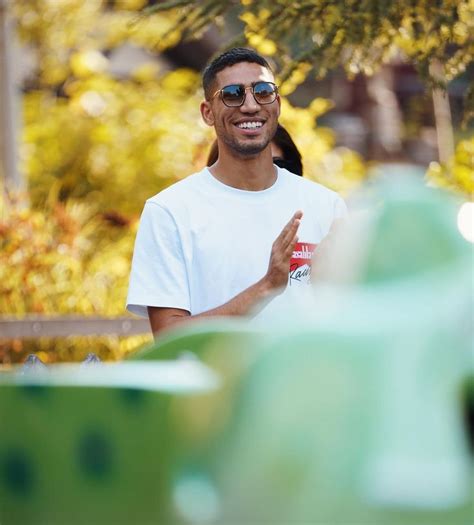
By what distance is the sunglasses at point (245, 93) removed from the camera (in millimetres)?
4094

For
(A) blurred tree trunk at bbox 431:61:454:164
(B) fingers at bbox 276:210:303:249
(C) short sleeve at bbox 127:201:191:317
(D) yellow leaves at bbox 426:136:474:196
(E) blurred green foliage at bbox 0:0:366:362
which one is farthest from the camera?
(A) blurred tree trunk at bbox 431:61:454:164

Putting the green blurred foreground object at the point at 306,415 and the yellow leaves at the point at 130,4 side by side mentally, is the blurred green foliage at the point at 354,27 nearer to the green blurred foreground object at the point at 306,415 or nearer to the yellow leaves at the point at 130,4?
the green blurred foreground object at the point at 306,415

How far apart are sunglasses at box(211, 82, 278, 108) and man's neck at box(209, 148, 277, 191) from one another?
0.54 feet

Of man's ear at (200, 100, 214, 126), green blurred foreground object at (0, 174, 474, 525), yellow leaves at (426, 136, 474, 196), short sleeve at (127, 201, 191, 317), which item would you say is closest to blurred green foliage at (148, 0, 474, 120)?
yellow leaves at (426, 136, 474, 196)

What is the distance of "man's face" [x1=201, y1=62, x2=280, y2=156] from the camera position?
4086 mm

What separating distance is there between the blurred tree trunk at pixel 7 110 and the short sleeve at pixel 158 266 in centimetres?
681

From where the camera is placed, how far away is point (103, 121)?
43.2ft

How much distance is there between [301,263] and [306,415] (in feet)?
6.97

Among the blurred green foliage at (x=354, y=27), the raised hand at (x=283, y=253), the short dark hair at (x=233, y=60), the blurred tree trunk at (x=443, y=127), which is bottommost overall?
the blurred tree trunk at (x=443, y=127)

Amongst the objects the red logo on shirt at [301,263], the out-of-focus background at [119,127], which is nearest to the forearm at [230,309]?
the red logo on shirt at [301,263]

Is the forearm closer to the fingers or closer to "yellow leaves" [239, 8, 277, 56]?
the fingers

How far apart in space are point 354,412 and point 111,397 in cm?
43

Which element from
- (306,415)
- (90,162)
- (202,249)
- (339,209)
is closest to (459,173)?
(339,209)

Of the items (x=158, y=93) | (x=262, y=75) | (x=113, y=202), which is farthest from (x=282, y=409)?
(x=158, y=93)
